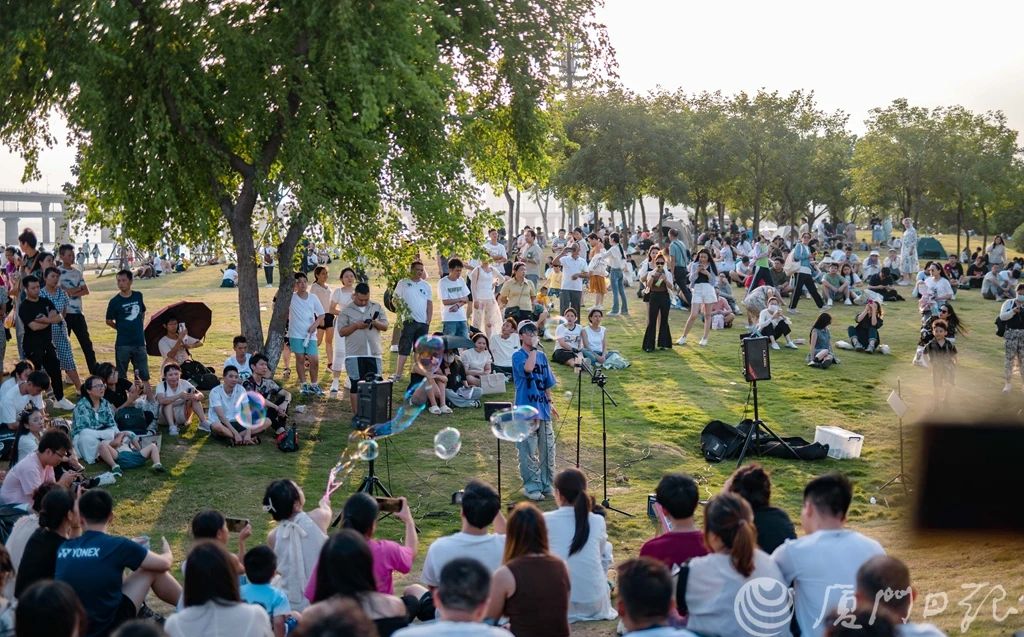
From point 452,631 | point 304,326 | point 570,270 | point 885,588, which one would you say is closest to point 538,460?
point 304,326

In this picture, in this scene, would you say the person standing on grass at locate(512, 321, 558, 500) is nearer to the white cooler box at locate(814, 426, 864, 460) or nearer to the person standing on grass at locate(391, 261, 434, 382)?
the white cooler box at locate(814, 426, 864, 460)

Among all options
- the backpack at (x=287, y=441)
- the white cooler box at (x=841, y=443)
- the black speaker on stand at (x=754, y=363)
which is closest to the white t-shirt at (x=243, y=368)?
the backpack at (x=287, y=441)

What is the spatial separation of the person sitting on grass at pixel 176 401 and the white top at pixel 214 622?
954cm

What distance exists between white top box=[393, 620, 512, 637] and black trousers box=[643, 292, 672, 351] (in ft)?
55.9

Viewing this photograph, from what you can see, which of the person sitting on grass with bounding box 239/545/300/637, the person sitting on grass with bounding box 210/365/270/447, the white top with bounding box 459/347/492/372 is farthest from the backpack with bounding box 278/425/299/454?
the person sitting on grass with bounding box 239/545/300/637

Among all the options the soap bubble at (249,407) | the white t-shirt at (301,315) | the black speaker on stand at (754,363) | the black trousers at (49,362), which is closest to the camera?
the soap bubble at (249,407)

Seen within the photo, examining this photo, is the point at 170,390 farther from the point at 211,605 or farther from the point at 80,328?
the point at 211,605

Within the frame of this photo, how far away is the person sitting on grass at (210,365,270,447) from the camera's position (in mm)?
14281

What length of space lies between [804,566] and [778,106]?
5298 centimetres

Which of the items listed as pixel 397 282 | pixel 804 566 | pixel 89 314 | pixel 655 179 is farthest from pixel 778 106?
pixel 804 566

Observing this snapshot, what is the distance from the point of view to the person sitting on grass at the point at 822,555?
19.3 ft

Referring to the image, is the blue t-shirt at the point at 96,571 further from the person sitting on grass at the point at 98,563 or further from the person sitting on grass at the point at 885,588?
the person sitting on grass at the point at 885,588

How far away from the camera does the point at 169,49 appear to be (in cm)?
1478

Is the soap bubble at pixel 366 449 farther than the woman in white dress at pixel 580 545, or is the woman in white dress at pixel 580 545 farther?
the soap bubble at pixel 366 449
